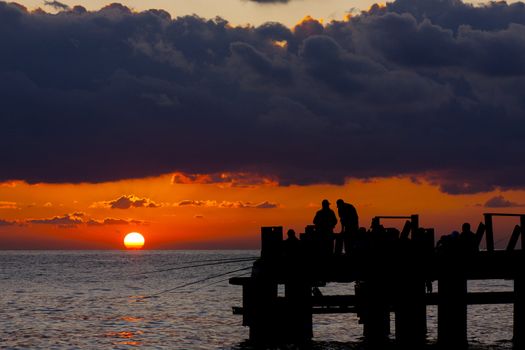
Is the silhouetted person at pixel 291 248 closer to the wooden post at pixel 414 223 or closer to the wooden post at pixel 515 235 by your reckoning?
the wooden post at pixel 414 223

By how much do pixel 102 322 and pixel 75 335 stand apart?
734cm

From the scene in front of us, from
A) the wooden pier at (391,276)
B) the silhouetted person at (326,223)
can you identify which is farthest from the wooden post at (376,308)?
the silhouetted person at (326,223)

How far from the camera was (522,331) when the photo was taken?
23328 mm

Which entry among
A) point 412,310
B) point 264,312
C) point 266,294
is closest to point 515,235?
point 412,310

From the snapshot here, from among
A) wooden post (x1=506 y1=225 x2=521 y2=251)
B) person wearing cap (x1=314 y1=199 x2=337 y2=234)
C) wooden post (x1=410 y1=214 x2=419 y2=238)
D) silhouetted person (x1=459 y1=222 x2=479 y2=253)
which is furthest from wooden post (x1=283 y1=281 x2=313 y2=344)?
wooden post (x1=506 y1=225 x2=521 y2=251)

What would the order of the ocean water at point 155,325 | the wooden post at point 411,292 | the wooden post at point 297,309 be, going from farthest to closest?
1. the ocean water at point 155,325
2. the wooden post at point 297,309
3. the wooden post at point 411,292

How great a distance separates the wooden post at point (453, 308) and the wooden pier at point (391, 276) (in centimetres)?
2

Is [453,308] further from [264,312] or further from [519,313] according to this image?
[264,312]

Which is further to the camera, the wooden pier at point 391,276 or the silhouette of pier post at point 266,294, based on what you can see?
the silhouette of pier post at point 266,294

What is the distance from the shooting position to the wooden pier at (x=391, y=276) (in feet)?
68.6

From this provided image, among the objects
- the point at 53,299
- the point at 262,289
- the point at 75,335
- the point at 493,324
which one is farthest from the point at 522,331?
the point at 53,299

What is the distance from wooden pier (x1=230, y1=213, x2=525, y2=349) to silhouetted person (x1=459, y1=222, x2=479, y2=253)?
0.04m

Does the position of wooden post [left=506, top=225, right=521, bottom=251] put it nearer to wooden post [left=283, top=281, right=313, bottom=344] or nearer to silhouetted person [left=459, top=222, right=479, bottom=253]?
silhouetted person [left=459, top=222, right=479, bottom=253]

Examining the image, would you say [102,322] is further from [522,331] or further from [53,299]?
[522,331]
